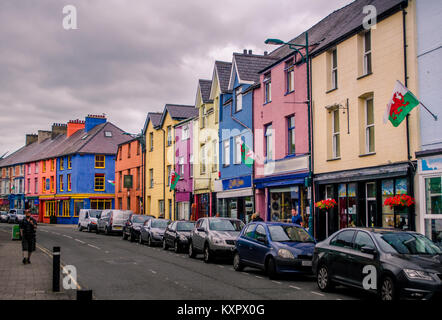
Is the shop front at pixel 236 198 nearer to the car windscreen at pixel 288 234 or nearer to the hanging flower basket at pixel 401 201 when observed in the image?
the hanging flower basket at pixel 401 201

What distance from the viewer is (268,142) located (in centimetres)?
2878

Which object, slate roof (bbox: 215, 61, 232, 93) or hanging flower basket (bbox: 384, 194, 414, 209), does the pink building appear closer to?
slate roof (bbox: 215, 61, 232, 93)

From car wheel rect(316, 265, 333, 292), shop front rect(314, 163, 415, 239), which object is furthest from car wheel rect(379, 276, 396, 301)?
shop front rect(314, 163, 415, 239)

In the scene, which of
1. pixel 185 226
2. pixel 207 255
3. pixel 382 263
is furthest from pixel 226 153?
pixel 382 263

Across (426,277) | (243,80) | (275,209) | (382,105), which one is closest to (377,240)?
(426,277)

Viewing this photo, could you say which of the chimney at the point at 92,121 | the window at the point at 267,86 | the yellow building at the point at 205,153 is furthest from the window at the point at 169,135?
the chimney at the point at 92,121

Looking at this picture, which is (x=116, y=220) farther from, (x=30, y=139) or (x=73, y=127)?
(x=30, y=139)

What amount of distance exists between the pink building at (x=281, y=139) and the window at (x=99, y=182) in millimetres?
39463

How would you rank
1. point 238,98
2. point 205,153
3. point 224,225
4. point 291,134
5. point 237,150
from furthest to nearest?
1. point 205,153
2. point 237,150
3. point 238,98
4. point 291,134
5. point 224,225

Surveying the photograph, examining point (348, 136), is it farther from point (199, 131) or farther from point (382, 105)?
point (199, 131)

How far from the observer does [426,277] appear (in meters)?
9.96

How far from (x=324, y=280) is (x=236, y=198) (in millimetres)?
20255

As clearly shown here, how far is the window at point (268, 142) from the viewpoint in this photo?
28.3 m

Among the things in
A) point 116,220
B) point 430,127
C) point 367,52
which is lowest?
point 116,220
